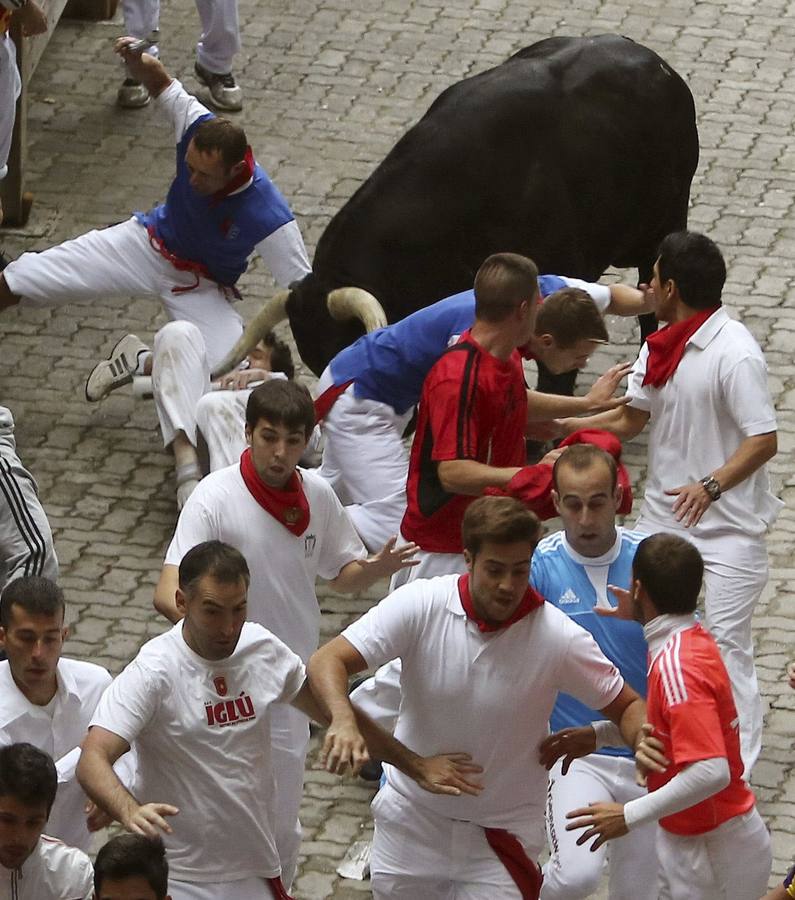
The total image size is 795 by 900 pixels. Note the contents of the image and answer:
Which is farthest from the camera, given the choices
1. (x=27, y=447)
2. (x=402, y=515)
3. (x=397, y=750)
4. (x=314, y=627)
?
(x=27, y=447)

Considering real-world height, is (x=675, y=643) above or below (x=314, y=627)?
above

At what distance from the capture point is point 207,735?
6246mm

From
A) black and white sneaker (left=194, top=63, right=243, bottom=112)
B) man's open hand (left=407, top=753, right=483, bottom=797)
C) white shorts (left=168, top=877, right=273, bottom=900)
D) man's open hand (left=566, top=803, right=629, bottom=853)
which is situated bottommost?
black and white sneaker (left=194, top=63, right=243, bottom=112)

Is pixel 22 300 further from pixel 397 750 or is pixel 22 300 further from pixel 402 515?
pixel 397 750

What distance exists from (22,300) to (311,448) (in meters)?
1.79

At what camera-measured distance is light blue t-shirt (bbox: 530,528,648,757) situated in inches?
277

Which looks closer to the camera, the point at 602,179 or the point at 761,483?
the point at 761,483

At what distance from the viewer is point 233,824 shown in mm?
6355

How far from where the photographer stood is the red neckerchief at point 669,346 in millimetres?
8039

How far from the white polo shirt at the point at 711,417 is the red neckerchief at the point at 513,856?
2.08 meters

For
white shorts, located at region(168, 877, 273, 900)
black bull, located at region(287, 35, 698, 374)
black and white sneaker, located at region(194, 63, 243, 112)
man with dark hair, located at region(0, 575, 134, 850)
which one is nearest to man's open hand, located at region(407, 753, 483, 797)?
white shorts, located at region(168, 877, 273, 900)

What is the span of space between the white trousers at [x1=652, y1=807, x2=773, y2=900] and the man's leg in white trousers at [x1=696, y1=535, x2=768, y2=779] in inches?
58.5

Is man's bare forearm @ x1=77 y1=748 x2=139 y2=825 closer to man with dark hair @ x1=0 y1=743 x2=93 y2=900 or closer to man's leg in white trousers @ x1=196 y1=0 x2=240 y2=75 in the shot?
man with dark hair @ x1=0 y1=743 x2=93 y2=900

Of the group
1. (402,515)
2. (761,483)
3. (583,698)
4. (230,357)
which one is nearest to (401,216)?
(230,357)
